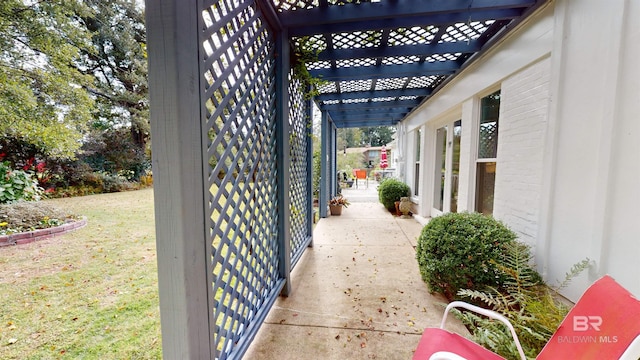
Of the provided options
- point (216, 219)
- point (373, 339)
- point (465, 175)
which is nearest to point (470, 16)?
point (465, 175)

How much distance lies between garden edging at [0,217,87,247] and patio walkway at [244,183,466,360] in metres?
4.49

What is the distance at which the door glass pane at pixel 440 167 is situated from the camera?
4625mm

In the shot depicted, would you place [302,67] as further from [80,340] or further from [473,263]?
[80,340]

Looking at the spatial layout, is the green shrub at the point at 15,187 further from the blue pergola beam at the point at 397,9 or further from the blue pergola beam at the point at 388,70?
the blue pergola beam at the point at 397,9

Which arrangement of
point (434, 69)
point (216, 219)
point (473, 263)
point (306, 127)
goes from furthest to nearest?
point (306, 127), point (434, 69), point (473, 263), point (216, 219)

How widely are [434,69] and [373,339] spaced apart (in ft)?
10.9

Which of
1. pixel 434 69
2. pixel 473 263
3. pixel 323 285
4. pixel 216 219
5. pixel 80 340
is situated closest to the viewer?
pixel 216 219

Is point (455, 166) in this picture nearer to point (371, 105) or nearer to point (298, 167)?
point (371, 105)

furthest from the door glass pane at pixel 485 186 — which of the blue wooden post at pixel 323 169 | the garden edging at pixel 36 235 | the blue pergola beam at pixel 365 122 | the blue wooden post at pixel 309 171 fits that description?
the garden edging at pixel 36 235

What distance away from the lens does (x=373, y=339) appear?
5.92ft

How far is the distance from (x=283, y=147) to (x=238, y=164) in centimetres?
78

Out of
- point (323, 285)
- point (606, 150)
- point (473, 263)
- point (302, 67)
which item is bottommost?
point (323, 285)

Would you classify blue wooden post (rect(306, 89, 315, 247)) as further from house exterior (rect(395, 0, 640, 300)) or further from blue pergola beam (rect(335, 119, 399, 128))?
blue pergola beam (rect(335, 119, 399, 128))

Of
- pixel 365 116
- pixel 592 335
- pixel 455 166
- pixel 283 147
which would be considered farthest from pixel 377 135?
pixel 592 335
